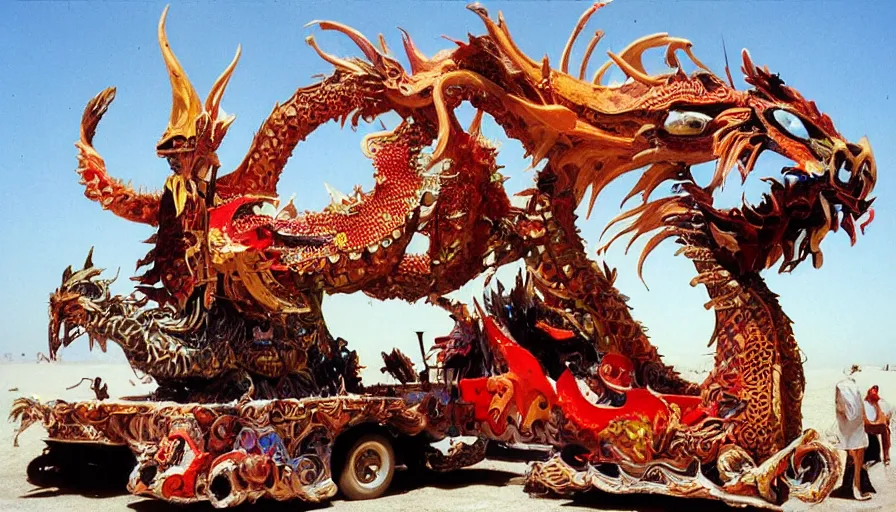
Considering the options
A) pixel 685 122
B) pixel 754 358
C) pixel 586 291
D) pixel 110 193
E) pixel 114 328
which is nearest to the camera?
pixel 754 358

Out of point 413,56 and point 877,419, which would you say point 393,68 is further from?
point 877,419

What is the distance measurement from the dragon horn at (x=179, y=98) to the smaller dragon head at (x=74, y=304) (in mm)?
1345

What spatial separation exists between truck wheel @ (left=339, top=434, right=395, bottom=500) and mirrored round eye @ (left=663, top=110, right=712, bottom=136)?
3.50m

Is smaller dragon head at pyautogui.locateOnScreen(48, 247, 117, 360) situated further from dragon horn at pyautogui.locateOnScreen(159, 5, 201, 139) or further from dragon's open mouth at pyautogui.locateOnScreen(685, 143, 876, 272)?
dragon's open mouth at pyautogui.locateOnScreen(685, 143, 876, 272)

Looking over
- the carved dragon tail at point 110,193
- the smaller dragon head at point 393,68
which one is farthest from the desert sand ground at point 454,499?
the smaller dragon head at point 393,68

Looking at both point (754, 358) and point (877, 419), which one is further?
point (877, 419)

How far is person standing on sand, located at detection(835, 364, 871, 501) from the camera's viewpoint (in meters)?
7.11

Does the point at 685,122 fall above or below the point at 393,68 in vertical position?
below

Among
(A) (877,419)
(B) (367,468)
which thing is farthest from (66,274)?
(A) (877,419)

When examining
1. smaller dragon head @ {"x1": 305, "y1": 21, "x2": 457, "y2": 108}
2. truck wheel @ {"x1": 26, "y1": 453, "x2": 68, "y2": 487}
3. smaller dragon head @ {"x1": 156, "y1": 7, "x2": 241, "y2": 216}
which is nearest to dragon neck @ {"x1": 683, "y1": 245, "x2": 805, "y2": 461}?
smaller dragon head @ {"x1": 305, "y1": 21, "x2": 457, "y2": 108}

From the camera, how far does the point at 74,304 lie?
7.13 m

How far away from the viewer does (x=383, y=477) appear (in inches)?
297

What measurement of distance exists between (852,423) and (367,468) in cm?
399

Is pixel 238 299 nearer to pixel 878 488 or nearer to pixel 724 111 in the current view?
pixel 724 111
